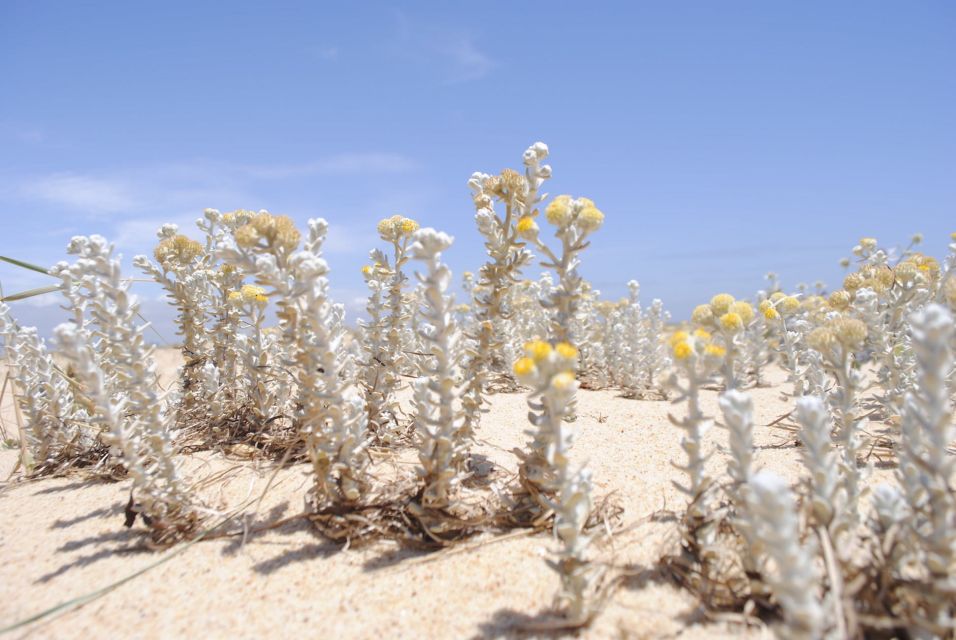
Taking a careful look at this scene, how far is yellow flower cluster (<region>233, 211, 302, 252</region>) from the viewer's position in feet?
7.46

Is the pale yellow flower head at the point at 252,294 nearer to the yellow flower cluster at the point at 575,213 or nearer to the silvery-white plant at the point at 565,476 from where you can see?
the yellow flower cluster at the point at 575,213

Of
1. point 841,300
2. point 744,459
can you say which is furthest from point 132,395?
point 841,300

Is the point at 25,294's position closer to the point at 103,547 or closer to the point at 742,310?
the point at 103,547

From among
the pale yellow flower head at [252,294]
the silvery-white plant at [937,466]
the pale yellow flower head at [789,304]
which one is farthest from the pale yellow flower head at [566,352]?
the pale yellow flower head at [789,304]

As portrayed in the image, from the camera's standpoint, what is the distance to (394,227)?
3.44m

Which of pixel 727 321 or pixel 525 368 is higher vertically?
pixel 727 321

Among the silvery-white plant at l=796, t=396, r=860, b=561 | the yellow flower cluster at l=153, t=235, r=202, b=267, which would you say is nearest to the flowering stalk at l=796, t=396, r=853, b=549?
the silvery-white plant at l=796, t=396, r=860, b=561

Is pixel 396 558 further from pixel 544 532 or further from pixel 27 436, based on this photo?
pixel 27 436

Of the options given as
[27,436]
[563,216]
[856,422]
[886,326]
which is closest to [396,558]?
[563,216]

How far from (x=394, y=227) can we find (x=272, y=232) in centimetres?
122

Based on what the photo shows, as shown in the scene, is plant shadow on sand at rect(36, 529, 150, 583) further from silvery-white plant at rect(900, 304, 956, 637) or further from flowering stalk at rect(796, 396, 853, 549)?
silvery-white plant at rect(900, 304, 956, 637)

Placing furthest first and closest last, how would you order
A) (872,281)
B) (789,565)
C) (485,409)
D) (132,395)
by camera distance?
1. (872,281)
2. (485,409)
3. (132,395)
4. (789,565)

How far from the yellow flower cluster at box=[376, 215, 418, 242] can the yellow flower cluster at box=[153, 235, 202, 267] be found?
1717 mm

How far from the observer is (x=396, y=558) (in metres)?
2.38
